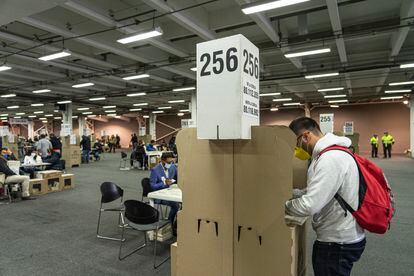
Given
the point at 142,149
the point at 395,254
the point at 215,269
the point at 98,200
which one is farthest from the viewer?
the point at 142,149

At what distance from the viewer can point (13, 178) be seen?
6.23 m

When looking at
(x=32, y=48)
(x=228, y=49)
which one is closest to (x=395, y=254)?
(x=228, y=49)

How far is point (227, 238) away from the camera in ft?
5.47

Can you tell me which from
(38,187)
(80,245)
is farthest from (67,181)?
(80,245)

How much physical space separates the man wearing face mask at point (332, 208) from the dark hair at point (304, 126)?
0.06m

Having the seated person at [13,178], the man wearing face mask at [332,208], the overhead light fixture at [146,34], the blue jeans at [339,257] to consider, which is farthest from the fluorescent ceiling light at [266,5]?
the seated person at [13,178]

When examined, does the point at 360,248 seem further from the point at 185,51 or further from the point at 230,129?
the point at 185,51

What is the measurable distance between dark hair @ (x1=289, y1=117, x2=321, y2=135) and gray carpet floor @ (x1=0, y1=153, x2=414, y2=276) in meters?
2.16

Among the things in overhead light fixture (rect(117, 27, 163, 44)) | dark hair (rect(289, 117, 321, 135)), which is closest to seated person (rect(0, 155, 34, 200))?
overhead light fixture (rect(117, 27, 163, 44))

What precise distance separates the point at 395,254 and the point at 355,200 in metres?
2.79

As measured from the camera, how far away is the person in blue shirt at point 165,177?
157 inches

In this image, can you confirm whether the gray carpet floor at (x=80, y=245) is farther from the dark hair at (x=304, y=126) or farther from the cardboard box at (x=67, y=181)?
the dark hair at (x=304, y=126)

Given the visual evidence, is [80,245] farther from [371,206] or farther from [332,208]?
[371,206]

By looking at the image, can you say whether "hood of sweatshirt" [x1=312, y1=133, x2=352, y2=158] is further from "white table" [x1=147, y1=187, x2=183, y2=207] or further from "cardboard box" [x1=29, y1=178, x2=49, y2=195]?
"cardboard box" [x1=29, y1=178, x2=49, y2=195]
